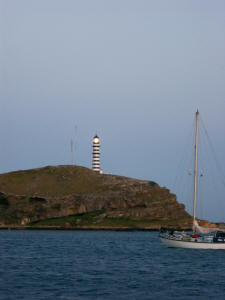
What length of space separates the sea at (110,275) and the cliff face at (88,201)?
3431 inches

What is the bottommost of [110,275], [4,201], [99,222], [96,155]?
[110,275]

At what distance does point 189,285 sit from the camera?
152 ft

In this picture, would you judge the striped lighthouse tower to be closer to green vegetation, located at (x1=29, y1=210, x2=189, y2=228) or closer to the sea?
green vegetation, located at (x1=29, y1=210, x2=189, y2=228)

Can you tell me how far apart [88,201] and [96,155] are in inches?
1123

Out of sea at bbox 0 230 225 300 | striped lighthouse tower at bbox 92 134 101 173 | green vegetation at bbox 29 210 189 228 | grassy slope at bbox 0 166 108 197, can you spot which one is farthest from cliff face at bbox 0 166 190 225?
sea at bbox 0 230 225 300

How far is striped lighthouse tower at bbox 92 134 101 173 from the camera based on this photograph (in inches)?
7470

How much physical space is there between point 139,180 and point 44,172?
30.9 metres

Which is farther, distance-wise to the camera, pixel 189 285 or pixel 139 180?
pixel 139 180

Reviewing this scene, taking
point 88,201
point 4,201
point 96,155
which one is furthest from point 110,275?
point 96,155

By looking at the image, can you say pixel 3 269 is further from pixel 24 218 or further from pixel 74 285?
pixel 24 218

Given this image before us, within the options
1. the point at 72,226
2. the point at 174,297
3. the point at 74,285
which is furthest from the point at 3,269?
the point at 72,226

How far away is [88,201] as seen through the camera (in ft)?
550

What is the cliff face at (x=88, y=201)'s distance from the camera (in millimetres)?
166375

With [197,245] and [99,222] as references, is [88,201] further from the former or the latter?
[197,245]
